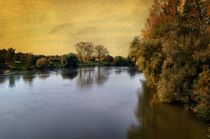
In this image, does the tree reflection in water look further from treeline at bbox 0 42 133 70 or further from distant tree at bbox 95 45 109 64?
distant tree at bbox 95 45 109 64

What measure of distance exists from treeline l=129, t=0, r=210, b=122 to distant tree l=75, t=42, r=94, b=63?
6534 cm

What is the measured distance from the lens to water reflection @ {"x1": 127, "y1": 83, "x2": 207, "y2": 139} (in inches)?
528

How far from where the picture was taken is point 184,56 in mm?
18562

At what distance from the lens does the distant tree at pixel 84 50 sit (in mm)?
89250

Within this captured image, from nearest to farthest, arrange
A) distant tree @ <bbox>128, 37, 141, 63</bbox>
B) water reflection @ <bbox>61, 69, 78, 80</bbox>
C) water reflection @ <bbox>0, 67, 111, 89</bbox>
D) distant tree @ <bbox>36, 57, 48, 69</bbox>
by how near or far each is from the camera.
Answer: distant tree @ <bbox>128, 37, 141, 63</bbox>, water reflection @ <bbox>0, 67, 111, 89</bbox>, water reflection @ <bbox>61, 69, 78, 80</bbox>, distant tree @ <bbox>36, 57, 48, 69</bbox>

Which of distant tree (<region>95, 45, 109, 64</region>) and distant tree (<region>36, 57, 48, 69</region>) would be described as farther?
distant tree (<region>95, 45, 109, 64</region>)

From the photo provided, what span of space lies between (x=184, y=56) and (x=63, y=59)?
5673cm

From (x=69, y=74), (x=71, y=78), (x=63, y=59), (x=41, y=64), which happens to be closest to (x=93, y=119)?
(x=71, y=78)

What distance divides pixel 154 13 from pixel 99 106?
1114 cm

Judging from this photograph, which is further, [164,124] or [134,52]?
[134,52]

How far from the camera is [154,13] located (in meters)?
27.0

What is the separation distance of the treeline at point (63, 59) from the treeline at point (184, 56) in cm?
4438

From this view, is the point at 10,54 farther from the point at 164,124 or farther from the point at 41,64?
the point at 164,124

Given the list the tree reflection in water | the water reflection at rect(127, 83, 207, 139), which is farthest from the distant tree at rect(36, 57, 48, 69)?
the water reflection at rect(127, 83, 207, 139)
